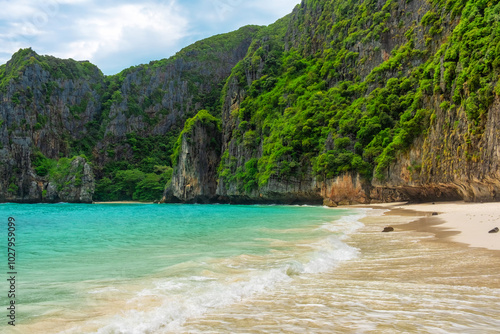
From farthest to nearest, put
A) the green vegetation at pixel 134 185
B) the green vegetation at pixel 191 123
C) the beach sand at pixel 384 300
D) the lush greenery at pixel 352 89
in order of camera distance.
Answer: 1. the green vegetation at pixel 134 185
2. the green vegetation at pixel 191 123
3. the lush greenery at pixel 352 89
4. the beach sand at pixel 384 300

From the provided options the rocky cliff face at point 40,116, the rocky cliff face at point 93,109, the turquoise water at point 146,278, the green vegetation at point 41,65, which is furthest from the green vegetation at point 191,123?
the turquoise water at point 146,278

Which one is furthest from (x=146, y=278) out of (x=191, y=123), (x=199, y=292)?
(x=191, y=123)

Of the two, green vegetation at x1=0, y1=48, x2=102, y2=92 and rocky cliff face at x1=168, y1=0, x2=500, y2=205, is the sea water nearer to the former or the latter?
rocky cliff face at x1=168, y1=0, x2=500, y2=205

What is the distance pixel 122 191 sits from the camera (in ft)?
273

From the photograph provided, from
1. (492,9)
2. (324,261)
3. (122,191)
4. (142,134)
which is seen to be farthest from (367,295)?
(142,134)

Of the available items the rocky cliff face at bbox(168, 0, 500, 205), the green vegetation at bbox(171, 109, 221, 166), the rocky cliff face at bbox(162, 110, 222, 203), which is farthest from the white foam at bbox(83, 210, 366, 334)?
the green vegetation at bbox(171, 109, 221, 166)

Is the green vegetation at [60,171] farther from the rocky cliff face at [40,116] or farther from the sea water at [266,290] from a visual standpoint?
the sea water at [266,290]

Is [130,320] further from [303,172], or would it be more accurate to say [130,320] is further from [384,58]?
[384,58]

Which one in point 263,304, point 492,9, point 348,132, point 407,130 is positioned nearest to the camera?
point 263,304

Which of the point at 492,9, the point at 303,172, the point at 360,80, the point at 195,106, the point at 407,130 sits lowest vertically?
the point at 303,172

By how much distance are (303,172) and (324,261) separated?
123ft

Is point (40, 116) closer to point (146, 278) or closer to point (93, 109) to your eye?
point (93, 109)

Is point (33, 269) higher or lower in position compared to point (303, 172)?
lower

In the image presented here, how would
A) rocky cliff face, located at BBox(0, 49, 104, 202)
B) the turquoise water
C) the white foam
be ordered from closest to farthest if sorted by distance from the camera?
the white foam < the turquoise water < rocky cliff face, located at BBox(0, 49, 104, 202)
